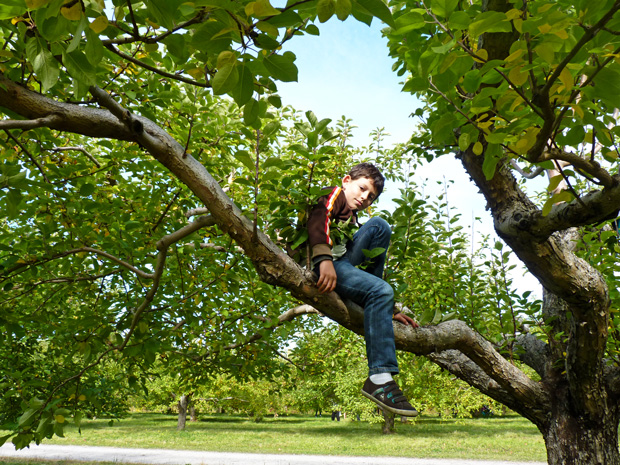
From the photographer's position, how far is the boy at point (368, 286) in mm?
2342

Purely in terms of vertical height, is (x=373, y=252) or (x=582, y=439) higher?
(x=373, y=252)

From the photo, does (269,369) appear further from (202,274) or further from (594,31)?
(594,31)

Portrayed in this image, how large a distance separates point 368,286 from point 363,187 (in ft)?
2.79

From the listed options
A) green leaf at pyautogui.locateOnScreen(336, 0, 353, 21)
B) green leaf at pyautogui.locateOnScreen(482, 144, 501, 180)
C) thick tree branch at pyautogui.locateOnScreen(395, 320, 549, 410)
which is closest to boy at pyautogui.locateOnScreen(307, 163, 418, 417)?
thick tree branch at pyautogui.locateOnScreen(395, 320, 549, 410)

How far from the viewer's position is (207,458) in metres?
13.7

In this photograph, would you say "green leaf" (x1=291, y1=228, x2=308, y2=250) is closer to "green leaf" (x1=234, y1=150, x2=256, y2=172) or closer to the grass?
"green leaf" (x1=234, y1=150, x2=256, y2=172)

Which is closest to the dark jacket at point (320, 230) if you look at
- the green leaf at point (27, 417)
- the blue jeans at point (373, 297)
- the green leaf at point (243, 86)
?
the blue jeans at point (373, 297)

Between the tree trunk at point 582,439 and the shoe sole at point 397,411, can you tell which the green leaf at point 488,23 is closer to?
the shoe sole at point 397,411

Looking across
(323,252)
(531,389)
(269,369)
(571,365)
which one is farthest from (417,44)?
(269,369)

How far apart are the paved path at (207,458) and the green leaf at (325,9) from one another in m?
13.4

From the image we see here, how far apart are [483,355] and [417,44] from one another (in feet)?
8.22

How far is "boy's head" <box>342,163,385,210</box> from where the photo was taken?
3.09 m

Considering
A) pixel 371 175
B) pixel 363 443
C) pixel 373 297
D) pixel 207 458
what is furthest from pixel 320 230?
pixel 363 443

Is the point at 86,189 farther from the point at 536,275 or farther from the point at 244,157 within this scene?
the point at 536,275
